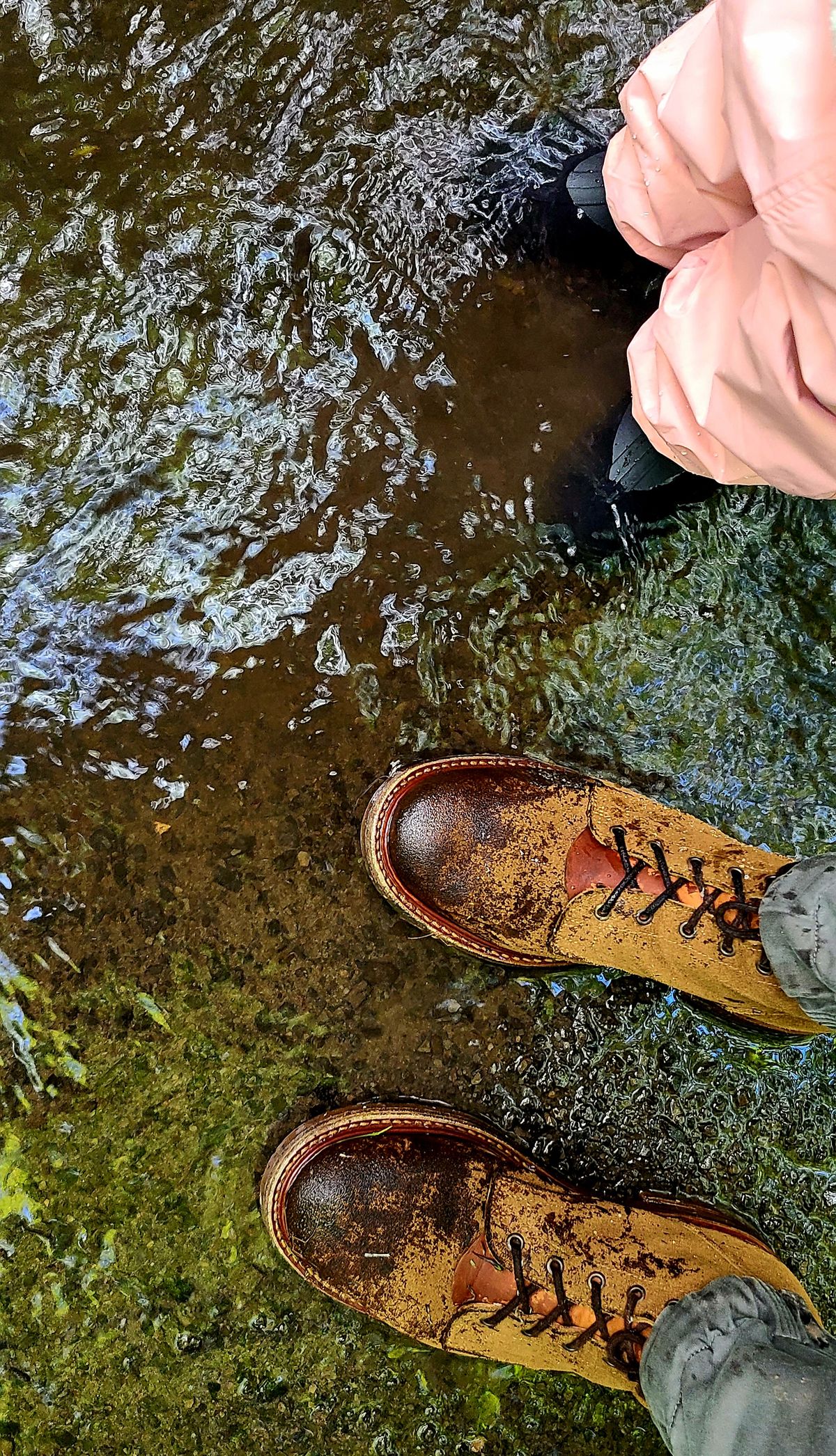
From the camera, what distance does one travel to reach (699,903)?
158 centimetres

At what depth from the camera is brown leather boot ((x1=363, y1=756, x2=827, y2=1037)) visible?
159cm

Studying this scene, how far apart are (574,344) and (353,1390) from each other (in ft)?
6.61

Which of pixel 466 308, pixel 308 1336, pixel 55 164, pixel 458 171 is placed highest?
pixel 55 164

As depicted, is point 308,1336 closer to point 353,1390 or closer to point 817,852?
point 353,1390

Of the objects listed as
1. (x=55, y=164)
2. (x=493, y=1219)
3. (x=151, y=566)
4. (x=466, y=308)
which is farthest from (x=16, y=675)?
(x=493, y=1219)

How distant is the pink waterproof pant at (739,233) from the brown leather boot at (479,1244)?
4.24 feet

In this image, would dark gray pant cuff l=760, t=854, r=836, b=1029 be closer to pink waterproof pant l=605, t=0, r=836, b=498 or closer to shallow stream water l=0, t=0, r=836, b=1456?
shallow stream water l=0, t=0, r=836, b=1456

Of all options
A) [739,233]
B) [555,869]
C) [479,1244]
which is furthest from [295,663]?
[479,1244]

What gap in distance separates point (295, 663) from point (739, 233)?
976mm

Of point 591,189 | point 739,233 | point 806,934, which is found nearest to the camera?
point 739,233

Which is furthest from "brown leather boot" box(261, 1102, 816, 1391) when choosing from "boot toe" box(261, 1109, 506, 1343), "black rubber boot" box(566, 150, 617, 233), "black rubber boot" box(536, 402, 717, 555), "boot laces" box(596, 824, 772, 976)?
"black rubber boot" box(566, 150, 617, 233)

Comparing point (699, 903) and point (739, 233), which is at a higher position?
point (739, 233)

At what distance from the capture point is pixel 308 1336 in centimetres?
168

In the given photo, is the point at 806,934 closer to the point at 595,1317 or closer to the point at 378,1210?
the point at 595,1317
